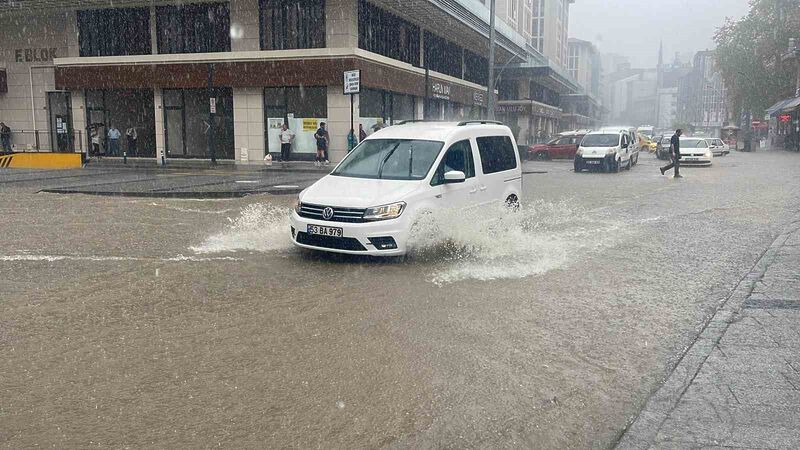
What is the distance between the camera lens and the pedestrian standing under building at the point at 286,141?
2808 centimetres

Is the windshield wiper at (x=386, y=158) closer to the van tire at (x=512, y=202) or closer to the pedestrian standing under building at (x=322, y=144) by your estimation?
the van tire at (x=512, y=202)

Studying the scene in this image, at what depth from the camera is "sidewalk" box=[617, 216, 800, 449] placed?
11.8 feet

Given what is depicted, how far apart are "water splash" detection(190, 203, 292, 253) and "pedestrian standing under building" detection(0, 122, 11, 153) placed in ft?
83.8

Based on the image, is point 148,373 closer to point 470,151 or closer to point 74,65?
point 470,151

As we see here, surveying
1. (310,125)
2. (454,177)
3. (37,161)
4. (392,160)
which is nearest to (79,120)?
(37,161)

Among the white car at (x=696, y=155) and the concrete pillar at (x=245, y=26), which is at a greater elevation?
the concrete pillar at (x=245, y=26)

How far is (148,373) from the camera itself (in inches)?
177

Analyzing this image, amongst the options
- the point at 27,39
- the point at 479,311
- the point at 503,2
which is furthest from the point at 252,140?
the point at 503,2

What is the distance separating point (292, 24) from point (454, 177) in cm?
2164

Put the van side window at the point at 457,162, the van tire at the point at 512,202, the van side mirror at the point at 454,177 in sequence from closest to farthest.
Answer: the van side mirror at the point at 454,177 < the van side window at the point at 457,162 < the van tire at the point at 512,202

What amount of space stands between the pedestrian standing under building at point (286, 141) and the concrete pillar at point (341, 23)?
153 inches

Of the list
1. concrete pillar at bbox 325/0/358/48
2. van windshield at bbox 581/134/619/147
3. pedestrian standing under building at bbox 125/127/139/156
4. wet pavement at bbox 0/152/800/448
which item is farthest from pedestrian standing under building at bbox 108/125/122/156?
wet pavement at bbox 0/152/800/448

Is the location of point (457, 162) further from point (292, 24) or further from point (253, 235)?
point (292, 24)

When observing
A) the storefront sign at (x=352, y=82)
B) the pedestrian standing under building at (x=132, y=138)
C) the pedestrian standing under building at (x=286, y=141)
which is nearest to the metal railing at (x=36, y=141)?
the pedestrian standing under building at (x=132, y=138)
